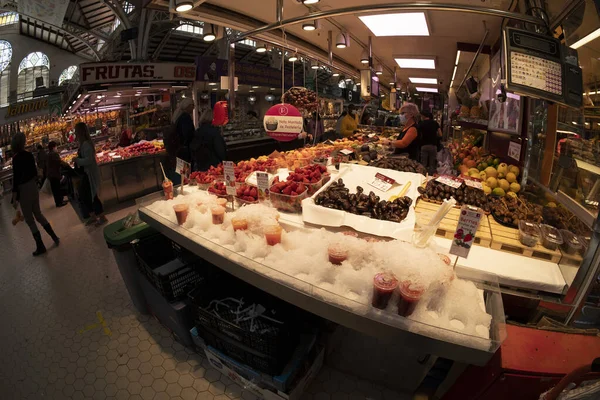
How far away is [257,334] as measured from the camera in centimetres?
212

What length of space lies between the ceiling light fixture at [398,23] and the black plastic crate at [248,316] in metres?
3.70

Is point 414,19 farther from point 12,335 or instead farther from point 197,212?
point 12,335

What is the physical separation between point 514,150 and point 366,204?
8.64ft

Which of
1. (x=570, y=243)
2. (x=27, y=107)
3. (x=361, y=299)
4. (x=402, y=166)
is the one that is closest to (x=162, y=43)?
(x=27, y=107)

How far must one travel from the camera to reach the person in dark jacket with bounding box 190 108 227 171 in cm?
507

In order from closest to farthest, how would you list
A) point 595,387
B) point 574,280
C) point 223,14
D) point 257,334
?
point 595,387 → point 574,280 → point 257,334 → point 223,14

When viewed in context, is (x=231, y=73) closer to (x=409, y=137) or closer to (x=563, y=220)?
(x=409, y=137)

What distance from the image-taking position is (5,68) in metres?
25.1

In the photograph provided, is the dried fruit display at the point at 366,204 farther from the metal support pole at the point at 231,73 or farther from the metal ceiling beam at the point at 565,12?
the metal support pole at the point at 231,73

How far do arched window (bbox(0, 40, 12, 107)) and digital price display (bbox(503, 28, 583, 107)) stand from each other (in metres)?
36.2

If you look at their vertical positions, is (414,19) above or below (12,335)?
above

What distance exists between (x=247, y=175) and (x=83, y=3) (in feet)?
85.1

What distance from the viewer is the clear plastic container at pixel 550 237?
1935mm

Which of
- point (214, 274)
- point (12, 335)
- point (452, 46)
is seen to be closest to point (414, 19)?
point (452, 46)
